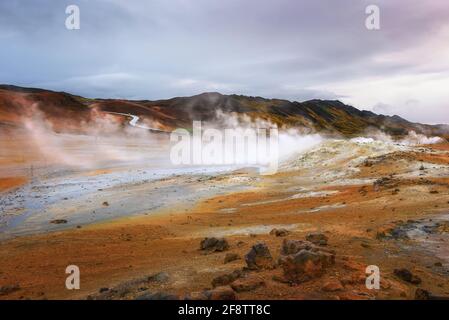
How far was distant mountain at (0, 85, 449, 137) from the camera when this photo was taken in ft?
227

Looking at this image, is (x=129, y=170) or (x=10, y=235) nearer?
(x=10, y=235)

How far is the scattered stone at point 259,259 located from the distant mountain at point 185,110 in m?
59.0

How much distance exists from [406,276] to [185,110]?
9958 centimetres

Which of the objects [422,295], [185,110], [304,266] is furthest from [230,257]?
[185,110]

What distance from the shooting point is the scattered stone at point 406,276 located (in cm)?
727

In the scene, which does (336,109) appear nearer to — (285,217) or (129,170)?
(129,170)

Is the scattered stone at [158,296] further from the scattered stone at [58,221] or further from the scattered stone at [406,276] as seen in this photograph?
the scattered stone at [58,221]

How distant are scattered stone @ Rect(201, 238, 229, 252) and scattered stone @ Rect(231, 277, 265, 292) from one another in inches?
130

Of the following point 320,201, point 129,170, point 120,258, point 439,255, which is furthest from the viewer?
point 129,170

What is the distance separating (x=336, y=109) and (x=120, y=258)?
17035 cm

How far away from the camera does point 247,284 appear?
6.71m

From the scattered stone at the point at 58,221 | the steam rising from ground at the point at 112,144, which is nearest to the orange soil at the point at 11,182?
the steam rising from ground at the point at 112,144

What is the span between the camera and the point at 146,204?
18922mm
